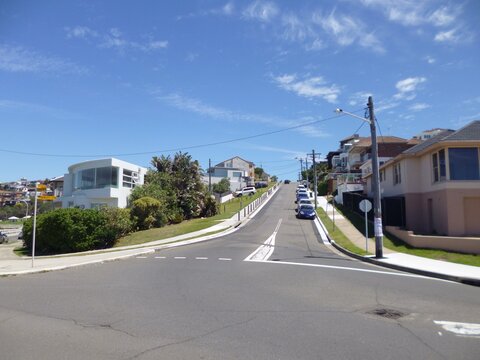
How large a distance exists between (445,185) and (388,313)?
17.4 metres

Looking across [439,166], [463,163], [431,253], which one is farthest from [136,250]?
[463,163]

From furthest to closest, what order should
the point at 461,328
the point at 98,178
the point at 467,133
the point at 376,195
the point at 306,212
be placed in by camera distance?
the point at 306,212 < the point at 98,178 < the point at 467,133 < the point at 376,195 < the point at 461,328

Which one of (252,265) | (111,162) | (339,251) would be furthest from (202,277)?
(111,162)

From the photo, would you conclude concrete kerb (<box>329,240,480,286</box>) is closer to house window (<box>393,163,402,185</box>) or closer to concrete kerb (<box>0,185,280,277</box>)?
house window (<box>393,163,402,185</box>)

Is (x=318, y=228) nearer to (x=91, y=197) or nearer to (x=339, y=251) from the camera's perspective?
(x=339, y=251)

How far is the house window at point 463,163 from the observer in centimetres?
2352

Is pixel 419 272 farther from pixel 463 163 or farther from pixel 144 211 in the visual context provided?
pixel 144 211

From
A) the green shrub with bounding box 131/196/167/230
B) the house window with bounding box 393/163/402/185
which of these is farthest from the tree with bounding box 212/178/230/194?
the house window with bounding box 393/163/402/185

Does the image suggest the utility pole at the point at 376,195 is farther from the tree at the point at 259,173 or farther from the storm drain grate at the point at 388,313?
the tree at the point at 259,173

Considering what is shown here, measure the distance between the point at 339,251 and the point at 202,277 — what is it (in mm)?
12272

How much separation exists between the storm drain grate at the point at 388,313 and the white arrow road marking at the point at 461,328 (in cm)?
68

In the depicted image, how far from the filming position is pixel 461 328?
743 centimetres

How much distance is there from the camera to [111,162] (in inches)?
1642

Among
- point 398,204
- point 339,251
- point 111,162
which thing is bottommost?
point 339,251
